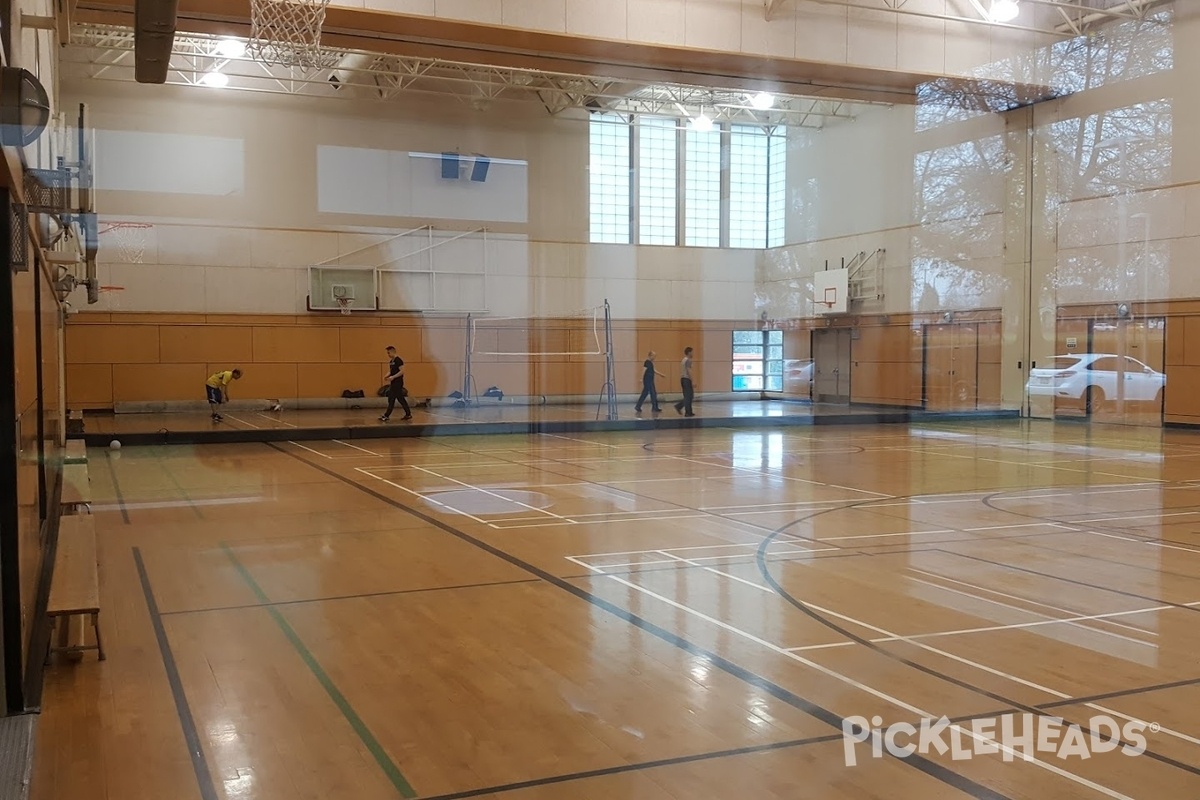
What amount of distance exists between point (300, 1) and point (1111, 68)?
587 inches

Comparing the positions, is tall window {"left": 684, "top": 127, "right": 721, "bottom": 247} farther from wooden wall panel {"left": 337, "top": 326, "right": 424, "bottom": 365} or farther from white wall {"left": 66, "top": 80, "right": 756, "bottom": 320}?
wooden wall panel {"left": 337, "top": 326, "right": 424, "bottom": 365}

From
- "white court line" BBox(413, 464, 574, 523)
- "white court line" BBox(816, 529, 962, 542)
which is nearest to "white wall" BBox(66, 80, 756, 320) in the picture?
"white court line" BBox(413, 464, 574, 523)

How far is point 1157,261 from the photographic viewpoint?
61.3 ft

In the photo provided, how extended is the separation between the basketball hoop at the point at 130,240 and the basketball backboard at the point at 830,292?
15.3m

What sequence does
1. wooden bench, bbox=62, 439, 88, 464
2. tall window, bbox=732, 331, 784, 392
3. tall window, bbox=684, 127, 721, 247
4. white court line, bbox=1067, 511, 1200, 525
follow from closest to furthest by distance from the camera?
white court line, bbox=1067, 511, 1200, 525 < wooden bench, bbox=62, 439, 88, 464 < tall window, bbox=684, 127, 721, 247 < tall window, bbox=732, 331, 784, 392

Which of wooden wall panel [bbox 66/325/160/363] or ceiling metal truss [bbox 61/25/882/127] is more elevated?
ceiling metal truss [bbox 61/25/882/127]

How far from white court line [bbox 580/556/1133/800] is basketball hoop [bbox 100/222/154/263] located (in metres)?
15.6

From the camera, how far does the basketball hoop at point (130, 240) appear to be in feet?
63.0

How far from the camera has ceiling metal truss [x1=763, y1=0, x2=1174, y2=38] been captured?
56.0 ft

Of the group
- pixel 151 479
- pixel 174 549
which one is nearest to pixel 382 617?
pixel 174 549

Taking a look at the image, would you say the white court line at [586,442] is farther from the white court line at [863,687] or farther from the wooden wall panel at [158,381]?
the white court line at [863,687]

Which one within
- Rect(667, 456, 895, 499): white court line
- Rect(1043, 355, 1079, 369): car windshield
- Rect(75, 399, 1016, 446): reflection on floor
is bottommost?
Rect(667, 456, 895, 499): white court line

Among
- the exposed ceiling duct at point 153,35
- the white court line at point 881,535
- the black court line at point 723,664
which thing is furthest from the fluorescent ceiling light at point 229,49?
the white court line at point 881,535

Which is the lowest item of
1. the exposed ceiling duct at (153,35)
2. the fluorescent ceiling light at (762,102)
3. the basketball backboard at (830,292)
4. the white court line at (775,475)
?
the white court line at (775,475)
